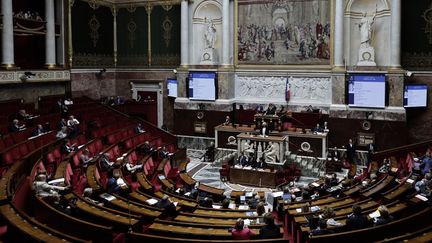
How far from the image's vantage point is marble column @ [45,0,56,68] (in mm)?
23078

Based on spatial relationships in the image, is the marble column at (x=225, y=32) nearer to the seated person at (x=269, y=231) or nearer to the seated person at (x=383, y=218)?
the seated person at (x=383, y=218)

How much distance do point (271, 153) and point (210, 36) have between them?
27.9 ft

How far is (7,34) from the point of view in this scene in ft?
66.8

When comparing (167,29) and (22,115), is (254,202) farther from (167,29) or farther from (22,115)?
(167,29)

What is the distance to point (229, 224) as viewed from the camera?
976 cm

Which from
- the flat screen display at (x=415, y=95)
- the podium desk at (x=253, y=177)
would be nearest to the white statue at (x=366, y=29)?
the flat screen display at (x=415, y=95)

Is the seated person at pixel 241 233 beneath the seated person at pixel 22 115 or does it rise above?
beneath

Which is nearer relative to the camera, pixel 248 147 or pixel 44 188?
pixel 44 188

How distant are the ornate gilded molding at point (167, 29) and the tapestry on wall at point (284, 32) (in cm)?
463

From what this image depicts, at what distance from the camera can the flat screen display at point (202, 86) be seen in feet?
80.4

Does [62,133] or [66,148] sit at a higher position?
[62,133]

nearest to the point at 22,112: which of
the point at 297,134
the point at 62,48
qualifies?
the point at 62,48

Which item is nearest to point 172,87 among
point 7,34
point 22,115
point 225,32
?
point 225,32

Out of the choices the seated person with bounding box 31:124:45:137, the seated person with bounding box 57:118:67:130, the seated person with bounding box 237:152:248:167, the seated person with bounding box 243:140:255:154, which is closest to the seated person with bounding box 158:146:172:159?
the seated person with bounding box 237:152:248:167
